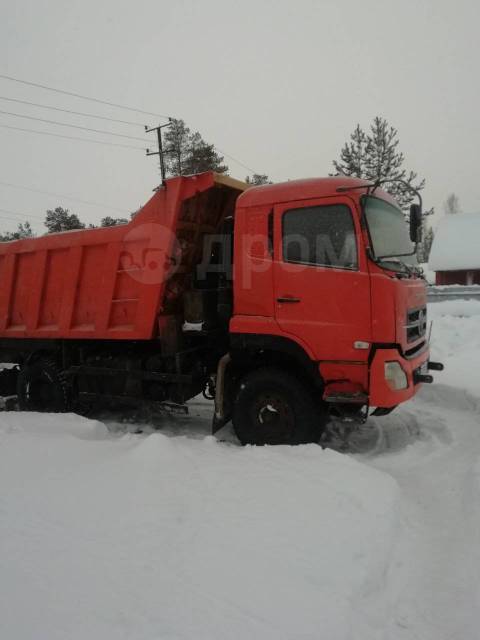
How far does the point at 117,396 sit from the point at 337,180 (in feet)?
12.1

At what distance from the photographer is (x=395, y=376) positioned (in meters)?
4.02

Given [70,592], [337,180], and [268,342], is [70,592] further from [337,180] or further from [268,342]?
[337,180]

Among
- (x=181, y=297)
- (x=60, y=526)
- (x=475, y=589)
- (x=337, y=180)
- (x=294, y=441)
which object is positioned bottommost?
(x=475, y=589)

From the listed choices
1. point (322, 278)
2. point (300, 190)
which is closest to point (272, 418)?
point (322, 278)

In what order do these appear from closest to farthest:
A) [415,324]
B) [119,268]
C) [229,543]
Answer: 1. [229,543]
2. [415,324]
3. [119,268]

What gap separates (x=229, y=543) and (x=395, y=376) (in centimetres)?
226

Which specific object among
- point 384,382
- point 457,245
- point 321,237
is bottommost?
point 384,382

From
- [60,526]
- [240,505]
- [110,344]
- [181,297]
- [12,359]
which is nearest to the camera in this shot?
[60,526]

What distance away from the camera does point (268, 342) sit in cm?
440

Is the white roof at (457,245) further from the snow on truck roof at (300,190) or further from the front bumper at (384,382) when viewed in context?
the front bumper at (384,382)

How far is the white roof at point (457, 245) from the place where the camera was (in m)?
32.6

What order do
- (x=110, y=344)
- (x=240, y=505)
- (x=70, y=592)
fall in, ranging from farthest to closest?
(x=110, y=344)
(x=240, y=505)
(x=70, y=592)

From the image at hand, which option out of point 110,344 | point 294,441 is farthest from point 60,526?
point 110,344

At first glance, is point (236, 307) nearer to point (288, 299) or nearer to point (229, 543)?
point (288, 299)
